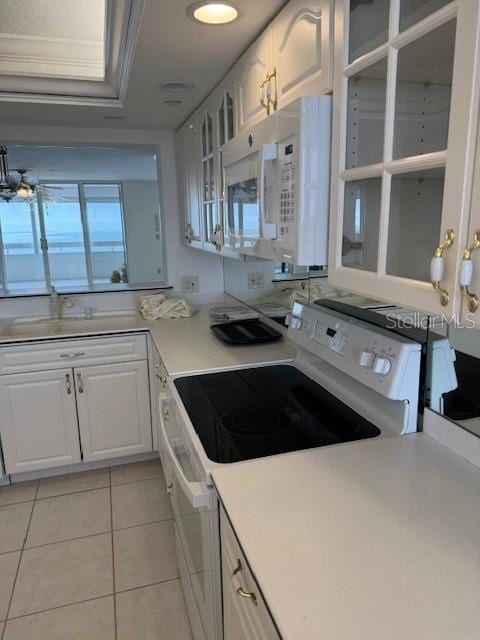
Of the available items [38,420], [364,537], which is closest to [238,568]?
[364,537]

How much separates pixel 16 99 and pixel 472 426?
7.68ft

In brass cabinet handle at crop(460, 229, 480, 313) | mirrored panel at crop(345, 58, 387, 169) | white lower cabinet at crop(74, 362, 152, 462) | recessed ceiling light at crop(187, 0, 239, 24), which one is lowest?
white lower cabinet at crop(74, 362, 152, 462)

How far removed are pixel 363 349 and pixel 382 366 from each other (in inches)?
4.5

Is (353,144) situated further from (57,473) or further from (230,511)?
(57,473)

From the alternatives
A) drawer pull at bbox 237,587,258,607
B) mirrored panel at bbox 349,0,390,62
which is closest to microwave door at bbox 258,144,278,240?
mirrored panel at bbox 349,0,390,62

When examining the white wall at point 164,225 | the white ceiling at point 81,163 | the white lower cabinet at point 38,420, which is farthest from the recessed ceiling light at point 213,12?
the white ceiling at point 81,163

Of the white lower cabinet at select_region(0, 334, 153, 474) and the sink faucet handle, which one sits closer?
the white lower cabinet at select_region(0, 334, 153, 474)

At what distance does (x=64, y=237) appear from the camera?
25.3 ft

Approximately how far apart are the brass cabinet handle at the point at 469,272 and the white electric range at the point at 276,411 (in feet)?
1.68

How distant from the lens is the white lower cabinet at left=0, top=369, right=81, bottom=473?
98.3 inches

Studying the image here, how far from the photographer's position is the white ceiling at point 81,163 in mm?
4969

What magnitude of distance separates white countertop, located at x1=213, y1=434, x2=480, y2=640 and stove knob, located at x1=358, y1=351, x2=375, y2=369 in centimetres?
21

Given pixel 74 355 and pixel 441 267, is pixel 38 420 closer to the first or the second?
pixel 74 355

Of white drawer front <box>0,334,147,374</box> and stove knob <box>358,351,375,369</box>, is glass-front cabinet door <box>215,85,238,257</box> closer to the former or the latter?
stove knob <box>358,351,375,369</box>
